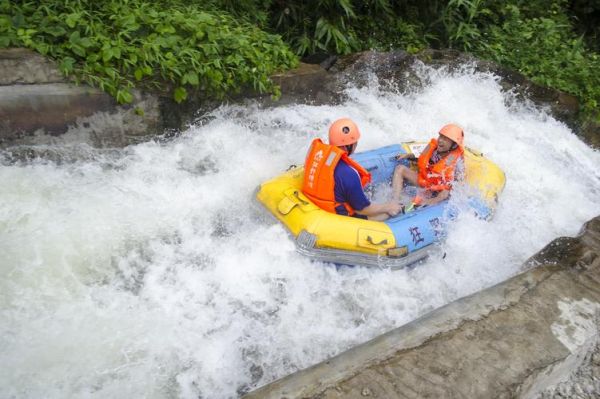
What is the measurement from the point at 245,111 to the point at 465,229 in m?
2.63

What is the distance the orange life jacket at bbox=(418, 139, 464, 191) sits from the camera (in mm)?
4457

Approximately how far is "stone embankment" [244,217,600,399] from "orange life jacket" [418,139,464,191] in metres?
1.16

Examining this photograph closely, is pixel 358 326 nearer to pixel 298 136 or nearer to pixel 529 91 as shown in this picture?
pixel 298 136

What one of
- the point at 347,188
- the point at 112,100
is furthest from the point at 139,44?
the point at 347,188

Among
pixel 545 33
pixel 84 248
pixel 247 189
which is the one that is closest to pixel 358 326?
pixel 247 189

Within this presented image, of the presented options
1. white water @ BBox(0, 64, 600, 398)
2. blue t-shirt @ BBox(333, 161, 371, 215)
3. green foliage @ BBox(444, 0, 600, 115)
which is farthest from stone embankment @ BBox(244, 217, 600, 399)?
green foliage @ BBox(444, 0, 600, 115)

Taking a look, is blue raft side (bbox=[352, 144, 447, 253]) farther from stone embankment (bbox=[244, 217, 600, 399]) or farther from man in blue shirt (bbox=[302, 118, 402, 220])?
stone embankment (bbox=[244, 217, 600, 399])

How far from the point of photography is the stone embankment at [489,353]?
267cm

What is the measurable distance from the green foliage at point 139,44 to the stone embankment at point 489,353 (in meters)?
3.13

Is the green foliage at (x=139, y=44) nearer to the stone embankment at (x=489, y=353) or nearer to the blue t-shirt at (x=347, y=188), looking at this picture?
the blue t-shirt at (x=347, y=188)

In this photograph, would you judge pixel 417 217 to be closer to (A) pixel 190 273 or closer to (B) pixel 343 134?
(B) pixel 343 134

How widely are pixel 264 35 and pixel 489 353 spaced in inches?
171

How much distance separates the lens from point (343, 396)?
8.37 feet

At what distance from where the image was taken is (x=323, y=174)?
387cm
